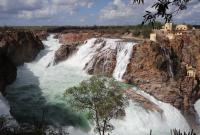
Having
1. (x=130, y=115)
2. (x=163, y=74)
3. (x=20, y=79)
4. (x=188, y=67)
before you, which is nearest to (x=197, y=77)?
(x=188, y=67)

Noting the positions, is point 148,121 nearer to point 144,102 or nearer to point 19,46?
point 144,102

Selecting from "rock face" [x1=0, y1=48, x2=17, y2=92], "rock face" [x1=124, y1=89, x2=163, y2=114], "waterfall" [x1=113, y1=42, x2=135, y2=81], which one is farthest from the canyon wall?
"rock face" [x1=0, y1=48, x2=17, y2=92]

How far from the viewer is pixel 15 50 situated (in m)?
43.3

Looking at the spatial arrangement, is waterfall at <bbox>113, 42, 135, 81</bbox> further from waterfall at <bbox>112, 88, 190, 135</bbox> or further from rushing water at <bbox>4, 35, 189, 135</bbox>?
waterfall at <bbox>112, 88, 190, 135</bbox>

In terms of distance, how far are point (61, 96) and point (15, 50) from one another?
40.5ft

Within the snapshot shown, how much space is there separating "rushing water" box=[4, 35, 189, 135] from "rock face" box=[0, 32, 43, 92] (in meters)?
0.87

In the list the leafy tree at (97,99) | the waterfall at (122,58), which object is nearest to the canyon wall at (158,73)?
the waterfall at (122,58)

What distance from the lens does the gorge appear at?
30.4m

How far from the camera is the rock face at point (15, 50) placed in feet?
119

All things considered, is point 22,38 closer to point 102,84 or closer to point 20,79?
point 20,79

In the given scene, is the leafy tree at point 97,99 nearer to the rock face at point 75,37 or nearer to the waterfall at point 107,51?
the waterfall at point 107,51

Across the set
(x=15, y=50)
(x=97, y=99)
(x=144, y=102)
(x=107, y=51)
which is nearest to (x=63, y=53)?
(x=15, y=50)

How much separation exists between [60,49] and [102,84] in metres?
24.6

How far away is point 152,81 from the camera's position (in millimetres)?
39844
